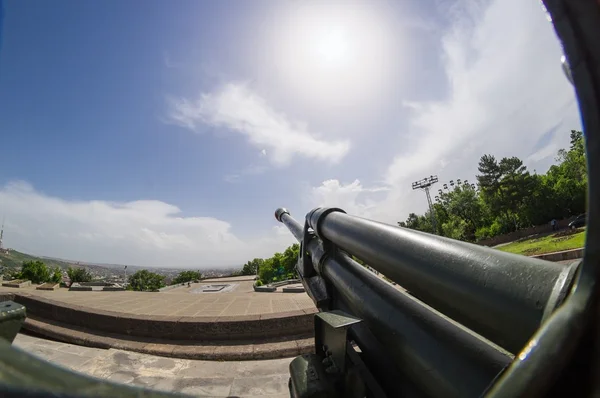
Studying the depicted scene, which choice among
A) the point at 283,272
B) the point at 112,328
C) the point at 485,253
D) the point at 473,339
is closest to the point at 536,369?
the point at 485,253

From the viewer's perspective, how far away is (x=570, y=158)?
1821 inches

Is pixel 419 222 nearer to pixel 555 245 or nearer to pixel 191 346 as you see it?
pixel 555 245

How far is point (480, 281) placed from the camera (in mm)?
872

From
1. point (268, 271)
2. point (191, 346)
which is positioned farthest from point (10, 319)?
point (268, 271)

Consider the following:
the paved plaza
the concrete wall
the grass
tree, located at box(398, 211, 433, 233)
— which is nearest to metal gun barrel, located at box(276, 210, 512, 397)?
the concrete wall

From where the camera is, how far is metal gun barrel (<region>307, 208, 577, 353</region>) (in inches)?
28.1

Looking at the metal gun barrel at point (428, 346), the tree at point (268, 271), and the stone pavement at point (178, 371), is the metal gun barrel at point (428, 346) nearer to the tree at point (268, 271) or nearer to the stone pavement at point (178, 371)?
the stone pavement at point (178, 371)

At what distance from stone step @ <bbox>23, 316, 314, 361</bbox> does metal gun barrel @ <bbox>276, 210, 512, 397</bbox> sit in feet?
10.1

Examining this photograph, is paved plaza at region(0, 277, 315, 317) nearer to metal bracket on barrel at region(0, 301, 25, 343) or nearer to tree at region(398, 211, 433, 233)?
metal bracket on barrel at region(0, 301, 25, 343)

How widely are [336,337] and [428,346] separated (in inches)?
25.3

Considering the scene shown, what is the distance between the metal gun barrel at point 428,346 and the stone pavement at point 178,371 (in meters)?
2.23

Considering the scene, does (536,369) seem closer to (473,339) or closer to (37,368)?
(473,339)

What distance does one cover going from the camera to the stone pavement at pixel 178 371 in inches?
122

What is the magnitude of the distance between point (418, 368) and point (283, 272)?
39.8 m
